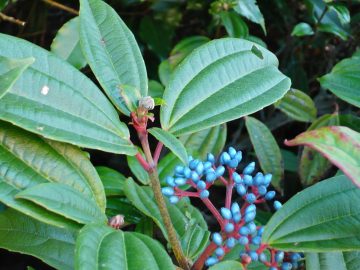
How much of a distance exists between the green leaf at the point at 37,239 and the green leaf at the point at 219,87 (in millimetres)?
222

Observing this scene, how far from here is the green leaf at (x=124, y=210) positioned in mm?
1000

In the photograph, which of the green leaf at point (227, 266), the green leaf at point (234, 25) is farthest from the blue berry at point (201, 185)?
the green leaf at point (234, 25)

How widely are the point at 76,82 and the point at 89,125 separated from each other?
0.07 meters

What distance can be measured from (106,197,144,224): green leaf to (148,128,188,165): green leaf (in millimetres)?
284

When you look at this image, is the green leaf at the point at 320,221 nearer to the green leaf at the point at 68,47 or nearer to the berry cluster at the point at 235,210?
the berry cluster at the point at 235,210

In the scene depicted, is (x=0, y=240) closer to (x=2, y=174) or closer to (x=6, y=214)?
(x=6, y=214)

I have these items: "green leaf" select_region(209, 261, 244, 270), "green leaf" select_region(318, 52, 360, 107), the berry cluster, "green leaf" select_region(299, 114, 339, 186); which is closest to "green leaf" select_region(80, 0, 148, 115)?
the berry cluster

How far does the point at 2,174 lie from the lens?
0.71 metres

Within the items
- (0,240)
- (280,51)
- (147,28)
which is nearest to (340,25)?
(280,51)

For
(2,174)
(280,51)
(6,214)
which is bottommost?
(280,51)

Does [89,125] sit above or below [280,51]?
above

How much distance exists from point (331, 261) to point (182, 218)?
23cm

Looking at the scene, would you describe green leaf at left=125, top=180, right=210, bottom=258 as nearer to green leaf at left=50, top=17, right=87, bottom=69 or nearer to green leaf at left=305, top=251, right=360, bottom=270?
green leaf at left=305, top=251, right=360, bottom=270

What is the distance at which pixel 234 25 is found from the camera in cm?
135
